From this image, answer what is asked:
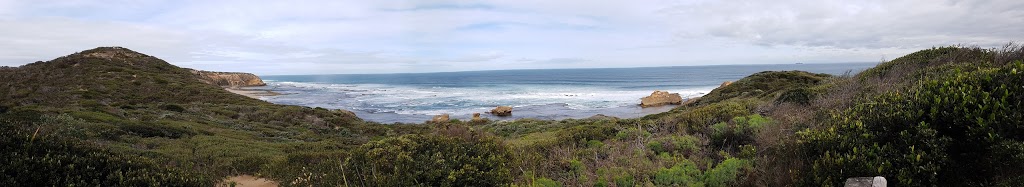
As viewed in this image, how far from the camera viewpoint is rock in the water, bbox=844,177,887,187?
3827mm

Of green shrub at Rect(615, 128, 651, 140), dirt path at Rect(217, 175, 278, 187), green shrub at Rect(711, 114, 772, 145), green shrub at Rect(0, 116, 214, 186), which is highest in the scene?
green shrub at Rect(0, 116, 214, 186)

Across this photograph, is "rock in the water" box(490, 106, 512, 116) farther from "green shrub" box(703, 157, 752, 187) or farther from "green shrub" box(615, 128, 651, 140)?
"green shrub" box(703, 157, 752, 187)

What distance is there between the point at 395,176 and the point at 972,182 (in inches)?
205

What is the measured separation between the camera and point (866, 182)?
3953mm

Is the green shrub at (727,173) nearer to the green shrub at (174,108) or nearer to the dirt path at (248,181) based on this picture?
the dirt path at (248,181)

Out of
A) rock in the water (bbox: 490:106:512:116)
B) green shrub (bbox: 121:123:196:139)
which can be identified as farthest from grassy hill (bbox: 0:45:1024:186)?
rock in the water (bbox: 490:106:512:116)

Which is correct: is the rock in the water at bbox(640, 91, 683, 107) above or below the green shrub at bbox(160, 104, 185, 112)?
below

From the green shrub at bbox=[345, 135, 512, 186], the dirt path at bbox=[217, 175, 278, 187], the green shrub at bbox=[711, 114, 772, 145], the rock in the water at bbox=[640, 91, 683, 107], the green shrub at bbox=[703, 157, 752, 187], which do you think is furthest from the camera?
the rock in the water at bbox=[640, 91, 683, 107]

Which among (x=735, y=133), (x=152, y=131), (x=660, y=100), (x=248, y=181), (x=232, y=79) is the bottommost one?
(x=660, y=100)

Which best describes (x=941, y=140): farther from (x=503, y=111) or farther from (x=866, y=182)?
(x=503, y=111)

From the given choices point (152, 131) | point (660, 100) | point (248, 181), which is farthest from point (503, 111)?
point (248, 181)

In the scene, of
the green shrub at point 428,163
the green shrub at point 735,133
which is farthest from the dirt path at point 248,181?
the green shrub at point 735,133

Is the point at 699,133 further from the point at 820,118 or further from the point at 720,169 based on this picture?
the point at 720,169

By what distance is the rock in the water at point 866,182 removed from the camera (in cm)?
383
